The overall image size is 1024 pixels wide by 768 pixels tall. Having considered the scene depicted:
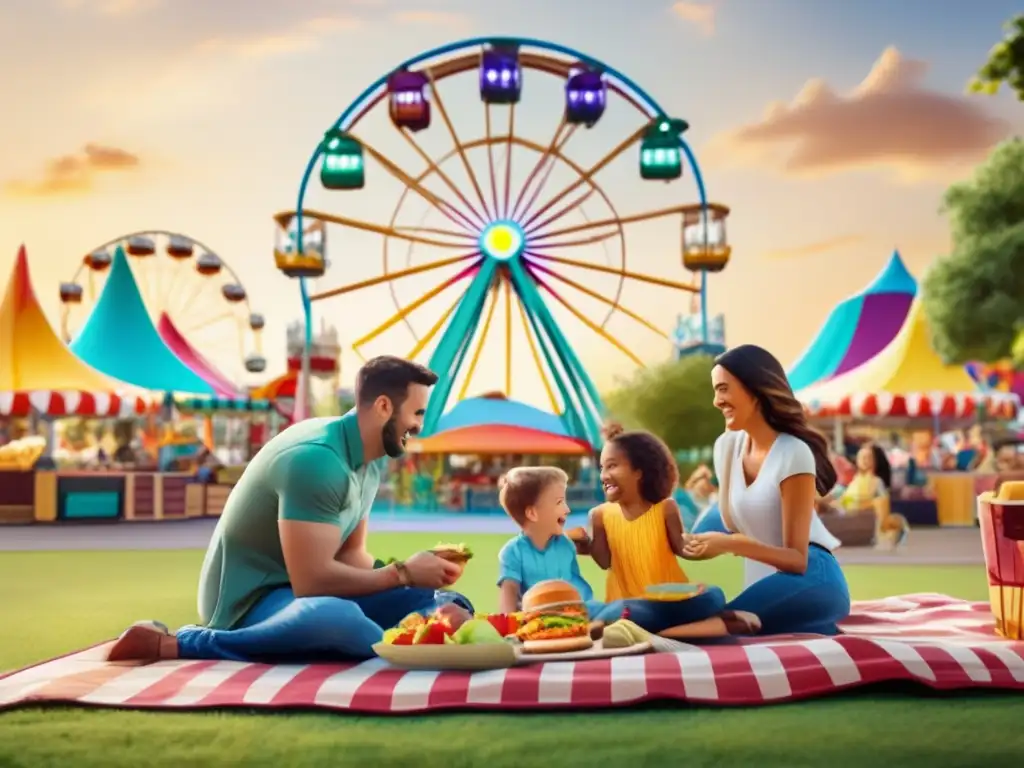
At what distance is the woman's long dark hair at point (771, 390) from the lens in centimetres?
440

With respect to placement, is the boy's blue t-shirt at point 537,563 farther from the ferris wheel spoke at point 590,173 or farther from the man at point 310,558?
the ferris wheel spoke at point 590,173

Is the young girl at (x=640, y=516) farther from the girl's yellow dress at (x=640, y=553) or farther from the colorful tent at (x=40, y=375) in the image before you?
the colorful tent at (x=40, y=375)

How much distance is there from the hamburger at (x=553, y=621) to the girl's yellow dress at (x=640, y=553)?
0.46m

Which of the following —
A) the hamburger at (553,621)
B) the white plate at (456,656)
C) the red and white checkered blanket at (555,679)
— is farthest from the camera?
the hamburger at (553,621)

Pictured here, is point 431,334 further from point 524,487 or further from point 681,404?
point 524,487

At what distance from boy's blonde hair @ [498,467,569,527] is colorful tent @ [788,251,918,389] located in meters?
18.2

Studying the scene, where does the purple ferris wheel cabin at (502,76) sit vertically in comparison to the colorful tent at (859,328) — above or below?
above

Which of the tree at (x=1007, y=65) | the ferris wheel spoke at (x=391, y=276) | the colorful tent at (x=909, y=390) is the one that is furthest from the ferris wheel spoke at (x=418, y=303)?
the tree at (x=1007, y=65)

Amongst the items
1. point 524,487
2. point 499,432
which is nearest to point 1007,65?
point 524,487

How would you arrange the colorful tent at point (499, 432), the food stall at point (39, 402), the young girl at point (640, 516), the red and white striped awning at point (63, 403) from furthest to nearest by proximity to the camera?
1. the colorful tent at point (499, 432)
2. the red and white striped awning at point (63, 403)
3. the food stall at point (39, 402)
4. the young girl at point (640, 516)

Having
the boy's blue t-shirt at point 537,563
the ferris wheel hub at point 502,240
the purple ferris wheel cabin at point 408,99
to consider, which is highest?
the purple ferris wheel cabin at point 408,99

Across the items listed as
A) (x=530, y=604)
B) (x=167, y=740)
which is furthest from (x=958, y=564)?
(x=167, y=740)

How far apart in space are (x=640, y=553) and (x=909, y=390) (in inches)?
611

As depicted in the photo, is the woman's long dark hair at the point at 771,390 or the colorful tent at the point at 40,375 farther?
the colorful tent at the point at 40,375
